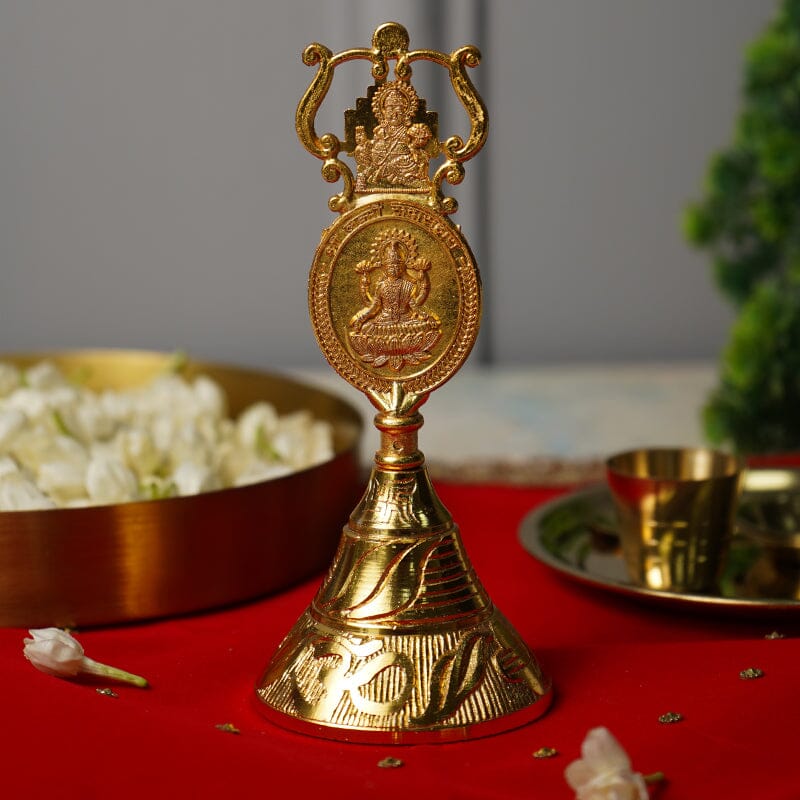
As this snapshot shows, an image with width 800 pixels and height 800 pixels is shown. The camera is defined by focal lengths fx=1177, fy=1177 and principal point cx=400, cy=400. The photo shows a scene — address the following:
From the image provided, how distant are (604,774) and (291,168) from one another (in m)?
3.45

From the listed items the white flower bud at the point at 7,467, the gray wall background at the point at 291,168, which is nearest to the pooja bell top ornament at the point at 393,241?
the white flower bud at the point at 7,467

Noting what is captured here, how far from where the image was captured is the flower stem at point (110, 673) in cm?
77

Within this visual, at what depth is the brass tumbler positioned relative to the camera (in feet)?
3.15

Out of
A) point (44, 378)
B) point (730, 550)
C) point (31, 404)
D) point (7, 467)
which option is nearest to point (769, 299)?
point (730, 550)

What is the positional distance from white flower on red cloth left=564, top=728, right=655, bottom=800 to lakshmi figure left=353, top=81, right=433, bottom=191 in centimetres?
33

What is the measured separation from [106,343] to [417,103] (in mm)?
3382

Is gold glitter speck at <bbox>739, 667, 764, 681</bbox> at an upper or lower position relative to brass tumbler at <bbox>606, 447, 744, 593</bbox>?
lower

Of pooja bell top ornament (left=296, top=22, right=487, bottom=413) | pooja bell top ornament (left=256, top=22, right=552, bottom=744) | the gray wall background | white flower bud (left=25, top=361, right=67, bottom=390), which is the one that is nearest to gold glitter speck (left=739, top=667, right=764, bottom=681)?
pooja bell top ornament (left=256, top=22, right=552, bottom=744)

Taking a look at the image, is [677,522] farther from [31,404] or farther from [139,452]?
[31,404]

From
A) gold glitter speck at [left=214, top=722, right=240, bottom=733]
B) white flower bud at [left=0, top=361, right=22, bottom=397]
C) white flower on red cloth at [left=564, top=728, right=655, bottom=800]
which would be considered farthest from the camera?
white flower bud at [left=0, top=361, right=22, bottom=397]

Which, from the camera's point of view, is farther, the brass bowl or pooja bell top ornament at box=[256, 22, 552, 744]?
the brass bowl

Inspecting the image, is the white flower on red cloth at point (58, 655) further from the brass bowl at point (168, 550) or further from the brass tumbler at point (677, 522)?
the brass tumbler at point (677, 522)

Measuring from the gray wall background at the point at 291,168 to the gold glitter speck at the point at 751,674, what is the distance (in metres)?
3.04

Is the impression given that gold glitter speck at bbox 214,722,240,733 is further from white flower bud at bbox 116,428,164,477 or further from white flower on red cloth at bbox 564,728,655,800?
white flower bud at bbox 116,428,164,477
